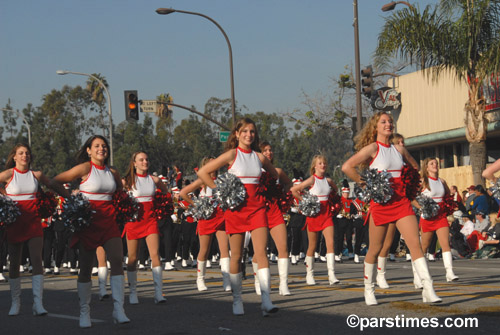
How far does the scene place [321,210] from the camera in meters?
12.3

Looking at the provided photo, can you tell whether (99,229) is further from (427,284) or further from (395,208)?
(427,284)

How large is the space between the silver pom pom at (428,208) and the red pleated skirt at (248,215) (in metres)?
4.11

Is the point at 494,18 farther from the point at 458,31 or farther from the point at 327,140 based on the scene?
the point at 327,140

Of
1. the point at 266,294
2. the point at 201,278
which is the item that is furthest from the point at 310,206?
the point at 266,294

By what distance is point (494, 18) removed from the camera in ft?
75.2

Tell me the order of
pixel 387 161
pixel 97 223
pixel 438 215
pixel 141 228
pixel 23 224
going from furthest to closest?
1. pixel 438 215
2. pixel 141 228
3. pixel 23 224
4. pixel 387 161
5. pixel 97 223

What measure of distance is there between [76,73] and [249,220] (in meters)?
36.1

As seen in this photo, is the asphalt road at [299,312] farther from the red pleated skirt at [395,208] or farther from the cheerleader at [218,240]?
the red pleated skirt at [395,208]

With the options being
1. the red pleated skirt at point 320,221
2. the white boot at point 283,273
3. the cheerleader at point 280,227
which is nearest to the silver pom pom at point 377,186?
the cheerleader at point 280,227

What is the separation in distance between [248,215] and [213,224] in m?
3.62

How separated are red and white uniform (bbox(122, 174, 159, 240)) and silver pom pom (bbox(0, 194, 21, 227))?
1508 millimetres

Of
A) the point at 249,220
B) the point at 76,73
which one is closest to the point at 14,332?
the point at 249,220

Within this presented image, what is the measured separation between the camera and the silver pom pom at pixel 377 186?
27.2 ft

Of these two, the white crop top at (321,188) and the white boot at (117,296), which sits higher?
the white crop top at (321,188)
